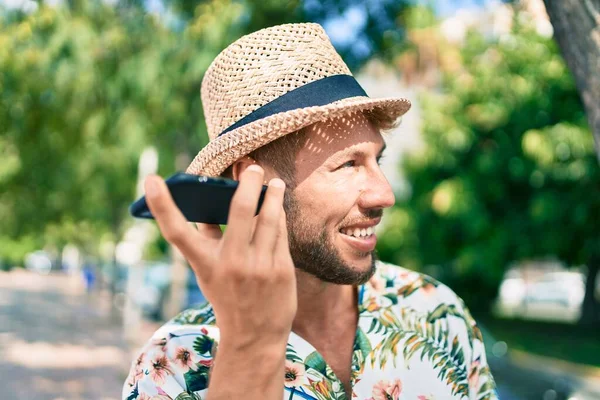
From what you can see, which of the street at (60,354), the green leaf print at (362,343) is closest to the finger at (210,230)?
the green leaf print at (362,343)

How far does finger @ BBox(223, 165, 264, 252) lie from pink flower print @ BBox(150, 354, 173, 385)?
663 mm

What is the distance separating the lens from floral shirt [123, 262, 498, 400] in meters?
1.76

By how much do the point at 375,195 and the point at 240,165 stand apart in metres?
0.39

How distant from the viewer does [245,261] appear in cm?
119

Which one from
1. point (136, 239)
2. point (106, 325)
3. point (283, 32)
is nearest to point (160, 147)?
point (136, 239)

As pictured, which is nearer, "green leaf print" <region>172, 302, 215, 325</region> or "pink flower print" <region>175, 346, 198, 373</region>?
"pink flower print" <region>175, 346, 198, 373</region>

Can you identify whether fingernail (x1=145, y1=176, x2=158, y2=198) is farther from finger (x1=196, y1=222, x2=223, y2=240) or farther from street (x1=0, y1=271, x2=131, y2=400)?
street (x1=0, y1=271, x2=131, y2=400)

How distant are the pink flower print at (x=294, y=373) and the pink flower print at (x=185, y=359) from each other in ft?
0.76

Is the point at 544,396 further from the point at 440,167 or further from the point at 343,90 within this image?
the point at 440,167

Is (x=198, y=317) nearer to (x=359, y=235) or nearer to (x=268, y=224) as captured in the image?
(x=359, y=235)

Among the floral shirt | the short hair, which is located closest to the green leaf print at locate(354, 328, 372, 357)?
the floral shirt

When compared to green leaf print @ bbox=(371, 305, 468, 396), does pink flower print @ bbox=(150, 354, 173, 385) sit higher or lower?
higher

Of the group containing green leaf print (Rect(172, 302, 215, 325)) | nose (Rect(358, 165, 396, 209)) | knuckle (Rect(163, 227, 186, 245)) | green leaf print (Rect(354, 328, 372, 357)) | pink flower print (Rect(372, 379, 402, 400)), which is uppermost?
nose (Rect(358, 165, 396, 209))

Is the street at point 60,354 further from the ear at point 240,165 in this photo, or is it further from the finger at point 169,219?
the finger at point 169,219
